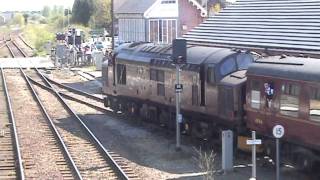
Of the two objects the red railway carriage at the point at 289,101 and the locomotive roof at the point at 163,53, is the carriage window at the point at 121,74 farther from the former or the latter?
the red railway carriage at the point at 289,101

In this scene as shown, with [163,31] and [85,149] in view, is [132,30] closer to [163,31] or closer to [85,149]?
[163,31]

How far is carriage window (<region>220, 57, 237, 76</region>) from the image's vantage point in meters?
17.5

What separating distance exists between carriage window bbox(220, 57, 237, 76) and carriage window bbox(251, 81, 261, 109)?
69.8 inches

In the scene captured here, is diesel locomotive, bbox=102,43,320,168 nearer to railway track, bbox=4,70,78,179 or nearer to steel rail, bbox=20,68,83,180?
steel rail, bbox=20,68,83,180

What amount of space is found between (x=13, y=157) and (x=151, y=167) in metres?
4.17

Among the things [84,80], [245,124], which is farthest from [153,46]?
[84,80]

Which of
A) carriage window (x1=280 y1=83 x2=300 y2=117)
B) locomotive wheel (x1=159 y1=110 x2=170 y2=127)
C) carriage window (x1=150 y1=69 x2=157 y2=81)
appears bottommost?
locomotive wheel (x1=159 y1=110 x2=170 y2=127)

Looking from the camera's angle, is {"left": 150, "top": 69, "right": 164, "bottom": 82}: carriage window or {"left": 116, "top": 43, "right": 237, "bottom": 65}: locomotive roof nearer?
{"left": 116, "top": 43, "right": 237, "bottom": 65}: locomotive roof

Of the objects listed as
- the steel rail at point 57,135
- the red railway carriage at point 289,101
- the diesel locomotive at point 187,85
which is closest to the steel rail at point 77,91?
the steel rail at point 57,135

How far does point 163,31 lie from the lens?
4478 centimetres

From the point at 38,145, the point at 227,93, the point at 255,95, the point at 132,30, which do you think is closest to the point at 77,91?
the point at 38,145

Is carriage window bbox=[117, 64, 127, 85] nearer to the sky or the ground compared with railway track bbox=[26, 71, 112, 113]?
nearer to the sky

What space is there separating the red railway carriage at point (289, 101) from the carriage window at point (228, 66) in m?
1.54

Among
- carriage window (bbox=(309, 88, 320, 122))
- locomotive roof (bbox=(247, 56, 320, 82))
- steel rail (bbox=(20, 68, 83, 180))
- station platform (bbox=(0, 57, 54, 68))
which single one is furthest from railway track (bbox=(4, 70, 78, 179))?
station platform (bbox=(0, 57, 54, 68))
